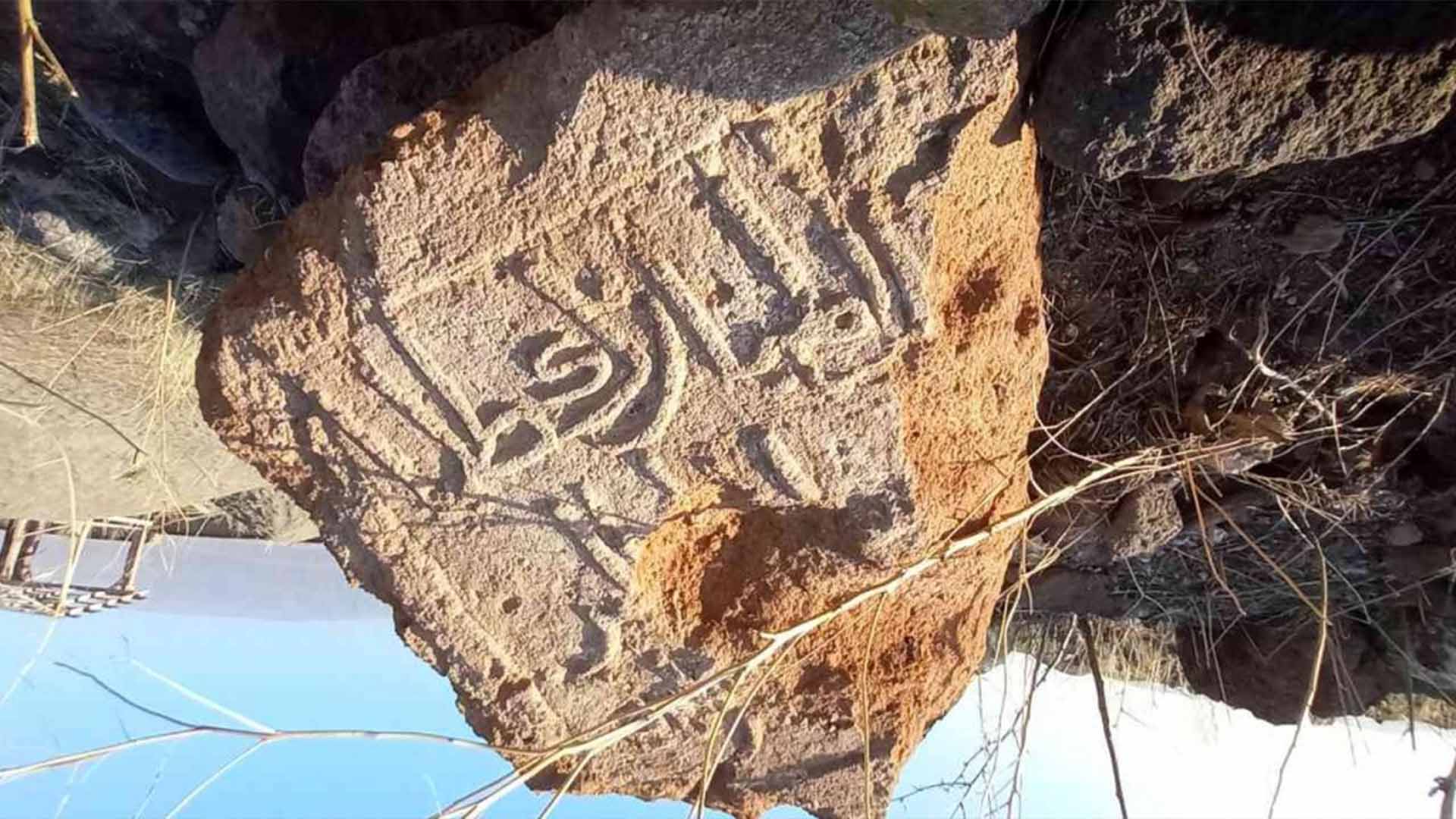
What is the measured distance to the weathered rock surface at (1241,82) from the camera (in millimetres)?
1134

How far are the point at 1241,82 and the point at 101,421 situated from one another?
2.56 metres

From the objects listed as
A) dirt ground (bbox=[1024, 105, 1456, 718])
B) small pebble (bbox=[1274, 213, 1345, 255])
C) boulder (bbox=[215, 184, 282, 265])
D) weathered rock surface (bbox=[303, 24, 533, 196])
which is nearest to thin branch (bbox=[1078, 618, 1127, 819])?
dirt ground (bbox=[1024, 105, 1456, 718])

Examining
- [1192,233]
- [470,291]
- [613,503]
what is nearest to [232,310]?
[470,291]

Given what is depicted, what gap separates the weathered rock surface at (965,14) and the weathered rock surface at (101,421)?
1.80 metres

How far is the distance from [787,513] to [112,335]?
6.06ft

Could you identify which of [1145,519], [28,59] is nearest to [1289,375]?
[1145,519]

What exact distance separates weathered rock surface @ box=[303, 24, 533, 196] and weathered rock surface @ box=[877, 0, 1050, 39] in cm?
60

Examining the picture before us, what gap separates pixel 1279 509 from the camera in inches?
77.2

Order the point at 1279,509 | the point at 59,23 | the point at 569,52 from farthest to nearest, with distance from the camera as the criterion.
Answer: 1. the point at 1279,509
2. the point at 59,23
3. the point at 569,52

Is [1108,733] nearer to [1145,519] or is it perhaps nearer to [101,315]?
[1145,519]

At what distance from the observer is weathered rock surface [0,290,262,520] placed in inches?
100.0

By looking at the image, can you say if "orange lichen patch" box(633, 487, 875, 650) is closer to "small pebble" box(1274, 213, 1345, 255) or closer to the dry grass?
"small pebble" box(1274, 213, 1345, 255)

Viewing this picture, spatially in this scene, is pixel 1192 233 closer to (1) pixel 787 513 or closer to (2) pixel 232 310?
(1) pixel 787 513

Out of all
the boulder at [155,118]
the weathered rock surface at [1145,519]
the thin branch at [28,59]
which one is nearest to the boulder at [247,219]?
the boulder at [155,118]
